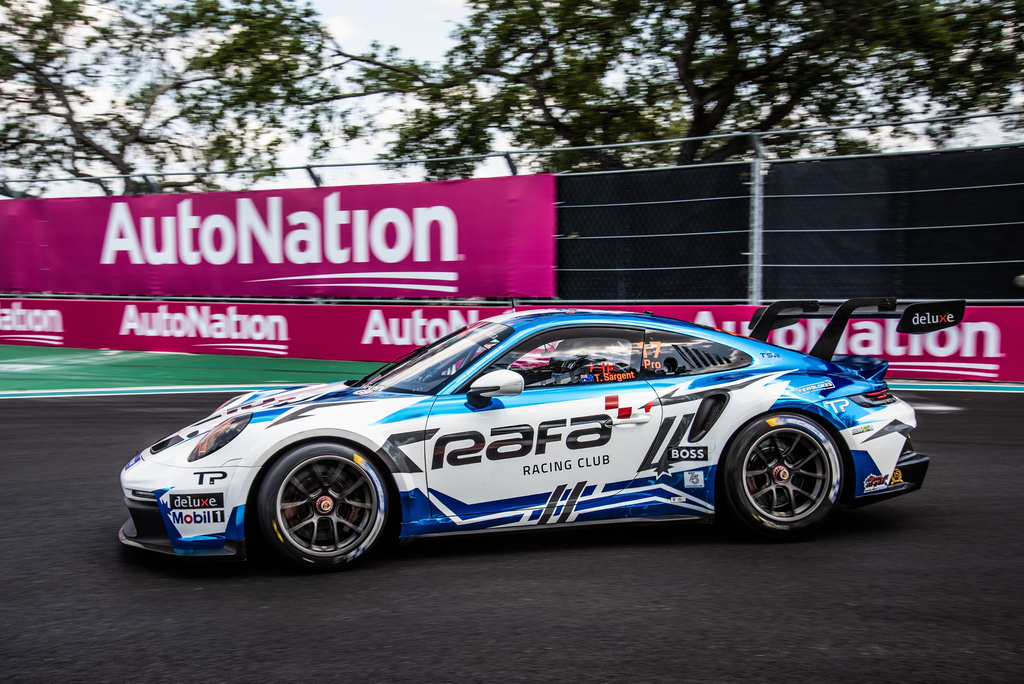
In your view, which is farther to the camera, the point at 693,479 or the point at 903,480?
the point at 903,480

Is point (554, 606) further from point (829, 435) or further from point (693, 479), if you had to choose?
point (829, 435)

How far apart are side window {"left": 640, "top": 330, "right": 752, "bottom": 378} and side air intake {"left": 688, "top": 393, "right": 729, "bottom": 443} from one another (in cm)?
19

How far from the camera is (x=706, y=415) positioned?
4.22m

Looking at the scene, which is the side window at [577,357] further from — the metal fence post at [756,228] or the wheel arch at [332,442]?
the metal fence post at [756,228]

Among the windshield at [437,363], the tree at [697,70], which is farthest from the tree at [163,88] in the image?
the windshield at [437,363]

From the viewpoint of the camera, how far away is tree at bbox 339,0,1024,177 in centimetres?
1386

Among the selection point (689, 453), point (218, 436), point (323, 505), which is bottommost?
point (323, 505)

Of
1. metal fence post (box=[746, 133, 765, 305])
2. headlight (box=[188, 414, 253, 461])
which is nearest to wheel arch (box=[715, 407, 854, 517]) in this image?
headlight (box=[188, 414, 253, 461])

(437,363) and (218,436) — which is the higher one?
(437,363)

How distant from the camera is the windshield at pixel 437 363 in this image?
4262mm

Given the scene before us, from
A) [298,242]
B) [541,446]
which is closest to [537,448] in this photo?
[541,446]

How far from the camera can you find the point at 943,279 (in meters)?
9.26

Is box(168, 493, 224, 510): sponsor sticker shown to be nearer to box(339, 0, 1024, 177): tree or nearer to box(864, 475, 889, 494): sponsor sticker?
box(864, 475, 889, 494): sponsor sticker

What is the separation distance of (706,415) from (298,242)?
9.00m
